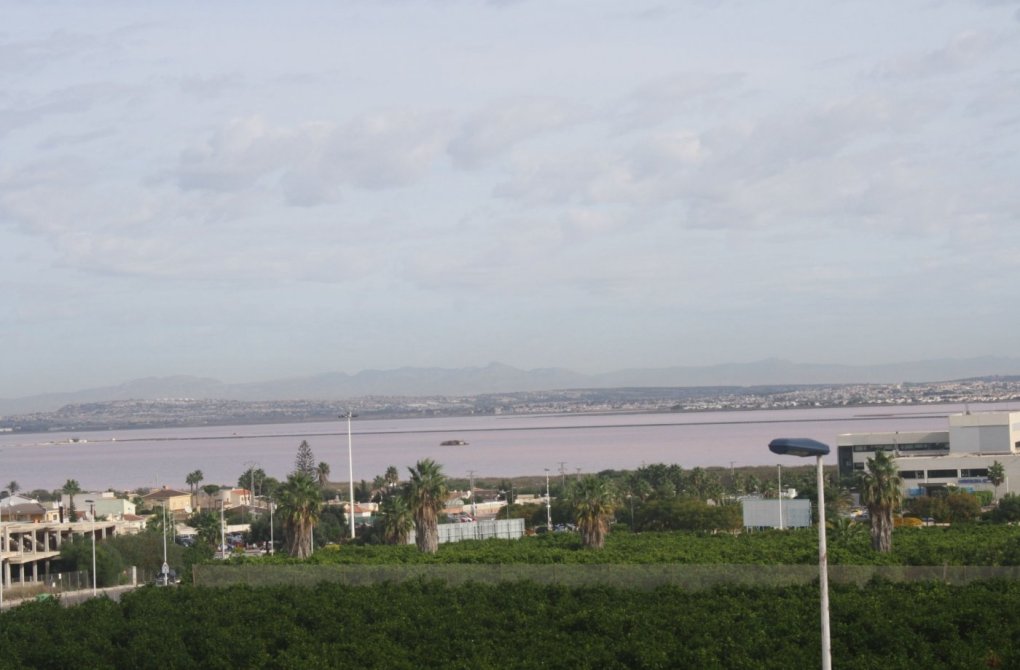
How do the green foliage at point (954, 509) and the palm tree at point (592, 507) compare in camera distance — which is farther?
the green foliage at point (954, 509)

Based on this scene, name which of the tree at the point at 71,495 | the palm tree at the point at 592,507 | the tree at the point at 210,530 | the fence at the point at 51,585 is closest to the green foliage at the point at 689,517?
the palm tree at the point at 592,507

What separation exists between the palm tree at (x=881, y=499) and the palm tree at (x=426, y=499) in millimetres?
18939

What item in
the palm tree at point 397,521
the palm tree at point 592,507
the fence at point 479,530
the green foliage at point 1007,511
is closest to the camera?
the palm tree at point 592,507

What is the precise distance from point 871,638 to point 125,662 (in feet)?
58.5

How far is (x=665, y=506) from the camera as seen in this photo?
7969 centimetres

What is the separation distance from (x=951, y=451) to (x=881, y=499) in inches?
2256

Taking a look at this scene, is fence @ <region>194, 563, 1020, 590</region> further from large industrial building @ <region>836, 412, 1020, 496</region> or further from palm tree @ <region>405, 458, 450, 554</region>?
large industrial building @ <region>836, 412, 1020, 496</region>

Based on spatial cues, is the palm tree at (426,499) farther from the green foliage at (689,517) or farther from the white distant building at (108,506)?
the white distant building at (108,506)

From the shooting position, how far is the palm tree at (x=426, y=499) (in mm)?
60062

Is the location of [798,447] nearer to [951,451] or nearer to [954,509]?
[954,509]

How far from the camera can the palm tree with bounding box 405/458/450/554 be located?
60062 millimetres

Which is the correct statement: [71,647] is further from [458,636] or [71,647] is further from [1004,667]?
[1004,667]

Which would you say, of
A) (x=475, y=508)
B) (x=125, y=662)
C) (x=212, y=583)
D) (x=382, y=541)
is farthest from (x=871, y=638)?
(x=475, y=508)

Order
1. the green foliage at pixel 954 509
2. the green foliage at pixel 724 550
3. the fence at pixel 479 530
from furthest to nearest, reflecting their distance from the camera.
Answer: the green foliage at pixel 954 509, the fence at pixel 479 530, the green foliage at pixel 724 550
